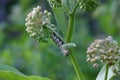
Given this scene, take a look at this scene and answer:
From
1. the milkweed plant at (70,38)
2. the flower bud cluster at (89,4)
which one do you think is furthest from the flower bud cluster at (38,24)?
the flower bud cluster at (89,4)

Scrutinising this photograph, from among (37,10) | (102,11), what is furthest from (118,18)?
(37,10)

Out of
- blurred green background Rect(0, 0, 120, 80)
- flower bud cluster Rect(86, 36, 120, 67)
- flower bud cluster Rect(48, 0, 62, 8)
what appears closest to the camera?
flower bud cluster Rect(86, 36, 120, 67)

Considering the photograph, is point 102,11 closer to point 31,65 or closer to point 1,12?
point 31,65

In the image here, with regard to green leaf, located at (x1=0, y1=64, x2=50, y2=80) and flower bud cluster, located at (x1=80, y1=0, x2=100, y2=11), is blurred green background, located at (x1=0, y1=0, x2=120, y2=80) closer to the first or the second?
flower bud cluster, located at (x1=80, y1=0, x2=100, y2=11)

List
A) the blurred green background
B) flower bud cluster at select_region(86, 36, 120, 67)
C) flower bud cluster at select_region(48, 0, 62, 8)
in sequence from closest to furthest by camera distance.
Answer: flower bud cluster at select_region(86, 36, 120, 67) → flower bud cluster at select_region(48, 0, 62, 8) → the blurred green background

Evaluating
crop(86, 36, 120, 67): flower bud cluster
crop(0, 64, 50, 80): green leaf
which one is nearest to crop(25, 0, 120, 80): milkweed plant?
crop(86, 36, 120, 67): flower bud cluster

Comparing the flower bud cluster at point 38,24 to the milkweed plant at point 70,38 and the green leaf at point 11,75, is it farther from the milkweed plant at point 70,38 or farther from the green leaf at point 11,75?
the green leaf at point 11,75
